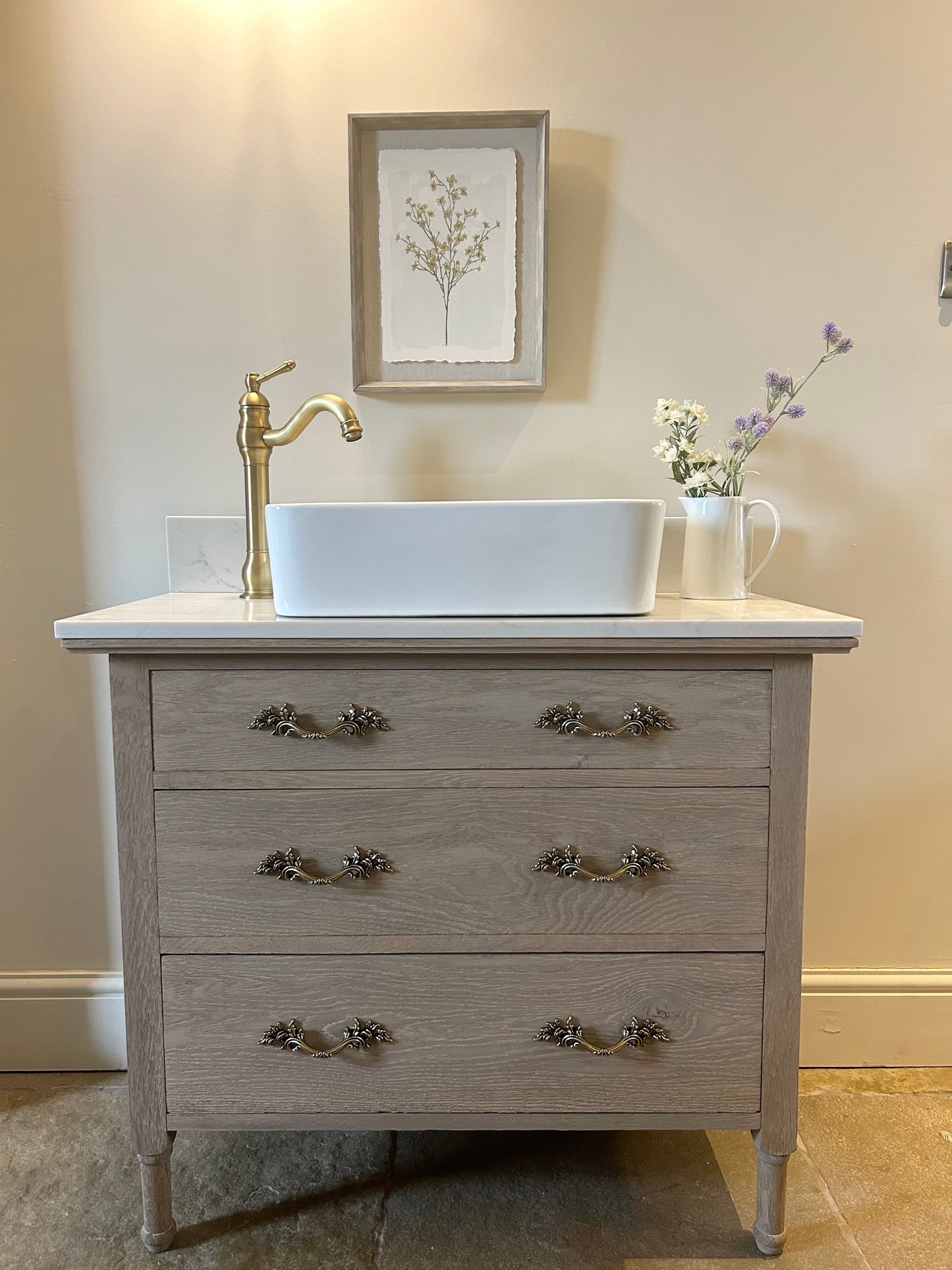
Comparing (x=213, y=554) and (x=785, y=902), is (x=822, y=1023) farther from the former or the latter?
(x=213, y=554)

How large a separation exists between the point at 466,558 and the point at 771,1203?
941 millimetres

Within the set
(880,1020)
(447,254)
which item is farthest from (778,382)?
(880,1020)

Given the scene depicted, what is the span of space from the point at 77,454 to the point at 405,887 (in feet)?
3.19

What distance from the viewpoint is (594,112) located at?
55.6 inches

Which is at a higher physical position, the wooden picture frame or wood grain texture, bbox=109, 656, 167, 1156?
the wooden picture frame

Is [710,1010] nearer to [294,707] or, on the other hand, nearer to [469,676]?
[469,676]

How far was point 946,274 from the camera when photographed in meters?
1.44

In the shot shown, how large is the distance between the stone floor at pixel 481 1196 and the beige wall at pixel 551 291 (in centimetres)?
49

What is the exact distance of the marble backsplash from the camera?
1.45m

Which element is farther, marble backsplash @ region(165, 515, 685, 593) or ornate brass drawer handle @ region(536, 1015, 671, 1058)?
marble backsplash @ region(165, 515, 685, 593)

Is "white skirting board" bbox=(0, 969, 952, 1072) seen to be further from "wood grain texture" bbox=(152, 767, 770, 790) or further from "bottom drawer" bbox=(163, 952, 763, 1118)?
"wood grain texture" bbox=(152, 767, 770, 790)

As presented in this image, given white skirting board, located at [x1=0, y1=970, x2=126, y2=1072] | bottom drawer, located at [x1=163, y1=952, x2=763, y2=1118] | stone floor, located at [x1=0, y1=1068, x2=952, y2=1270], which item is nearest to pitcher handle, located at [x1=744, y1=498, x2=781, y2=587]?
bottom drawer, located at [x1=163, y1=952, x2=763, y2=1118]

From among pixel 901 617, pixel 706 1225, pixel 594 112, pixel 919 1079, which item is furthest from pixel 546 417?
pixel 919 1079

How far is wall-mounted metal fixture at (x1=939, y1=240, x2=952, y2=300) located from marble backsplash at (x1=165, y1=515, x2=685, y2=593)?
1.90ft
